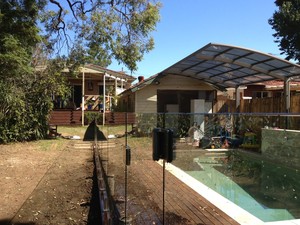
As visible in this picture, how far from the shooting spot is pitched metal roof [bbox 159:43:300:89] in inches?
451

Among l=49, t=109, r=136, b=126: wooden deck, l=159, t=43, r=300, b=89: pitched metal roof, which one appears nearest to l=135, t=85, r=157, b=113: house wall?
l=49, t=109, r=136, b=126: wooden deck

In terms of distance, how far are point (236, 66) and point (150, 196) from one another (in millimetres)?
9786

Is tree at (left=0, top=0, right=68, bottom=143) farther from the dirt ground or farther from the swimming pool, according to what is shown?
the swimming pool

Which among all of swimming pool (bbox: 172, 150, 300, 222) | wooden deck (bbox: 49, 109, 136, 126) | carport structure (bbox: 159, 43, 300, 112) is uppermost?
carport structure (bbox: 159, 43, 300, 112)

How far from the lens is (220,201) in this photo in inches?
215

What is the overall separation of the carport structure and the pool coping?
5733mm

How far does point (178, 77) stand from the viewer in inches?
714

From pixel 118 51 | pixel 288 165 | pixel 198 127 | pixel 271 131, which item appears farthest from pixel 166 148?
pixel 118 51

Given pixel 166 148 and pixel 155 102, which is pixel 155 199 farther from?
pixel 155 102

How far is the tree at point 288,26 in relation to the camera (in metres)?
26.3

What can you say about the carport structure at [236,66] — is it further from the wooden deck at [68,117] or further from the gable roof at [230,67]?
the wooden deck at [68,117]

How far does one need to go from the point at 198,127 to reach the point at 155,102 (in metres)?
11.2

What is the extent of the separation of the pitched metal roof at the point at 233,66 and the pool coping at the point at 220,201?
5731mm

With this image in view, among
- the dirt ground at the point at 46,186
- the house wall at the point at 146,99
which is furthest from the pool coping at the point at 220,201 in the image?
the house wall at the point at 146,99
